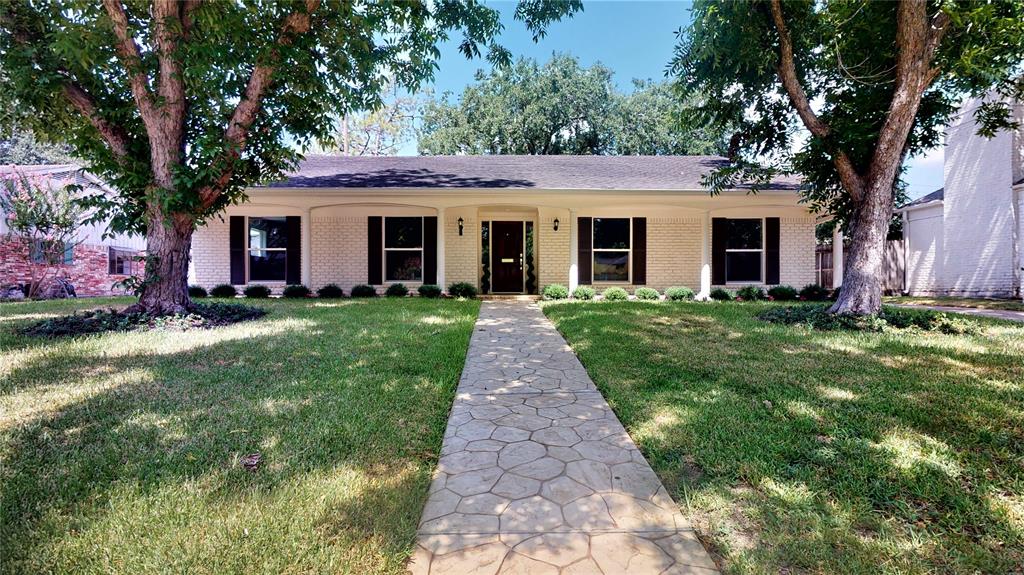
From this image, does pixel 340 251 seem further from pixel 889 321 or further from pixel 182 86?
pixel 889 321

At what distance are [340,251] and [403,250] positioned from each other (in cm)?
176

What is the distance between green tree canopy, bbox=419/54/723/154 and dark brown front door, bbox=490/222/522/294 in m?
11.1

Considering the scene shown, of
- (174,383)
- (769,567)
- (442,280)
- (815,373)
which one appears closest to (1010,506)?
(769,567)

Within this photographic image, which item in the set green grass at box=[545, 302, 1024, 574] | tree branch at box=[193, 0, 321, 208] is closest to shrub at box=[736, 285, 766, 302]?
green grass at box=[545, 302, 1024, 574]

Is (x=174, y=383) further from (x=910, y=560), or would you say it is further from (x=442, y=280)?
(x=442, y=280)

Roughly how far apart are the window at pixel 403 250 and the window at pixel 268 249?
2.68 metres

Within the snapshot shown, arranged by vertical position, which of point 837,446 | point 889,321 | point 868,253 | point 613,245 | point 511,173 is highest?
point 511,173

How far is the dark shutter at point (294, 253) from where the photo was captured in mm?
12023

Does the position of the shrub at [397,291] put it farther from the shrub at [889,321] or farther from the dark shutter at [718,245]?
the shrub at [889,321]

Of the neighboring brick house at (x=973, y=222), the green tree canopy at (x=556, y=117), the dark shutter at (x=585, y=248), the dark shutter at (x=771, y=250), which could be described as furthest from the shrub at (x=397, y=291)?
the neighboring brick house at (x=973, y=222)

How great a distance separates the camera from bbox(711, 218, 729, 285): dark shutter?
1231 centimetres

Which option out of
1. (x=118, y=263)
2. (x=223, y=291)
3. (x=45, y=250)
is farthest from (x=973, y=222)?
(x=118, y=263)

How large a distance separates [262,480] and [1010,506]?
3.66m

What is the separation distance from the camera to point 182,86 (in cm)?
673
